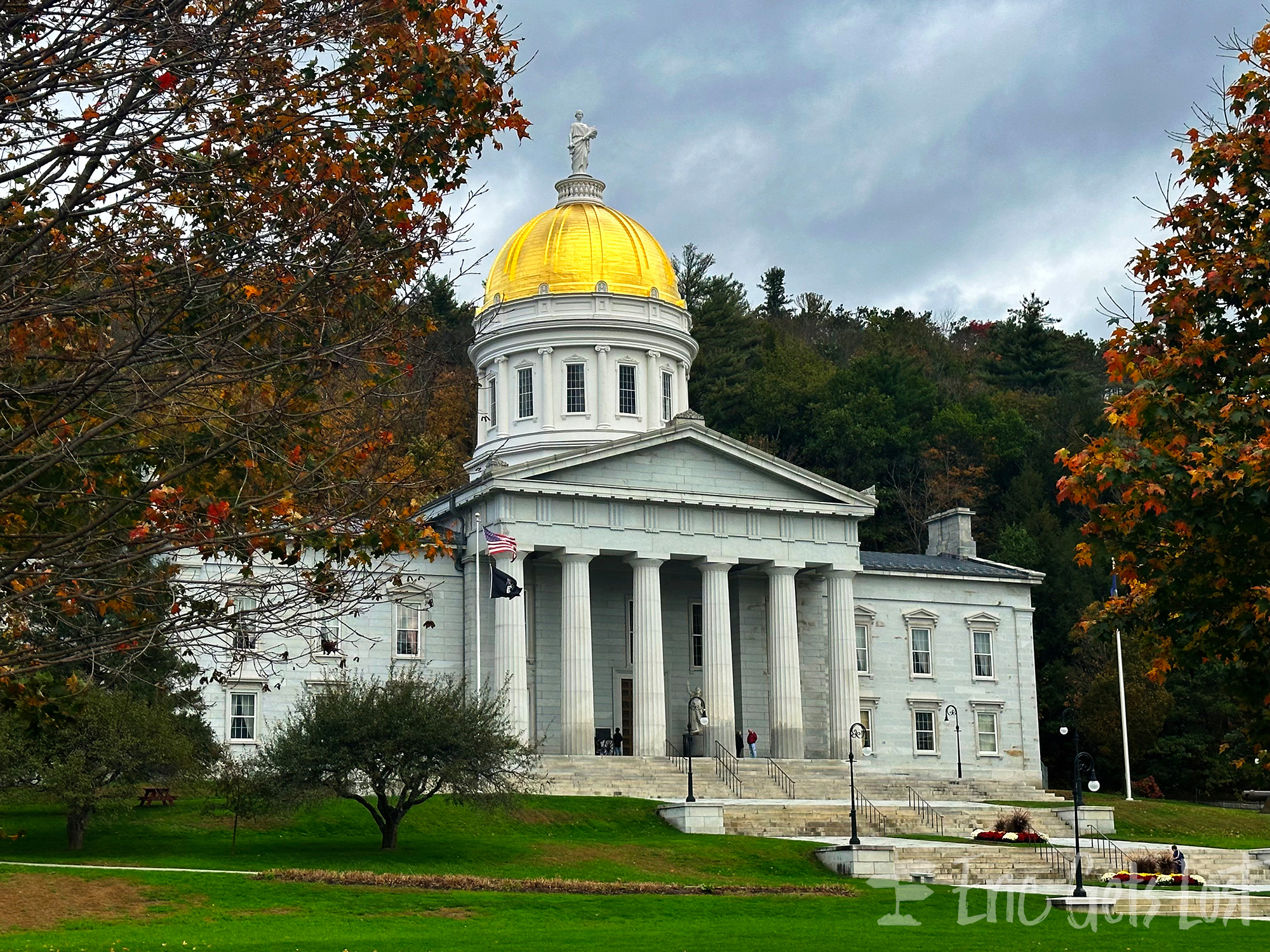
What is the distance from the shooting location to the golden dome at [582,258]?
7050cm

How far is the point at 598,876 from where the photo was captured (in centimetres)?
3916

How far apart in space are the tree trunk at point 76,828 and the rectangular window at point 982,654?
41.3m

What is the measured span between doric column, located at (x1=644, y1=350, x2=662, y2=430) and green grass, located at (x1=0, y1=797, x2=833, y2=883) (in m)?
22.5

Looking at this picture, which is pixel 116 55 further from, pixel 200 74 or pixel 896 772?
pixel 896 772

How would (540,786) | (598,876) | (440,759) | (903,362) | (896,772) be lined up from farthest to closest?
(903,362) < (896,772) < (540,786) < (440,759) < (598,876)

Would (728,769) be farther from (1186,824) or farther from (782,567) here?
(1186,824)

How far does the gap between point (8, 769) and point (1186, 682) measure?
189 ft

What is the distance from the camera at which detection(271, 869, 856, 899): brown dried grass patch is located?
1383 inches

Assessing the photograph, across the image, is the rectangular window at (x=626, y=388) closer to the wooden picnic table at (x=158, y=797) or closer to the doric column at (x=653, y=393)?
the doric column at (x=653, y=393)

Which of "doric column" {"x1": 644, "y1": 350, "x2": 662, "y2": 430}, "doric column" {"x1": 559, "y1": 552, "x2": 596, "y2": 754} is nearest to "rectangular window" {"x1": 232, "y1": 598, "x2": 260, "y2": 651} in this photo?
"doric column" {"x1": 559, "y1": 552, "x2": 596, "y2": 754}

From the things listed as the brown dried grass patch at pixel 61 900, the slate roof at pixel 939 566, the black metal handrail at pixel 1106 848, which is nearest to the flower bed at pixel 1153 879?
the black metal handrail at pixel 1106 848

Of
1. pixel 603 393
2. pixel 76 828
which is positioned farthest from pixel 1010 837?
pixel 603 393

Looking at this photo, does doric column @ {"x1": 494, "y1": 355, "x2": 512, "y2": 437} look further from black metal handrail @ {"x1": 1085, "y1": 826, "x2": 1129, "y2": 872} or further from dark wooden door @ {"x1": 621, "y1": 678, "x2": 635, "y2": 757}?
black metal handrail @ {"x1": 1085, "y1": 826, "x2": 1129, "y2": 872}

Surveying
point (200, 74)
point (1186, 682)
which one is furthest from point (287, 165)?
point (1186, 682)
